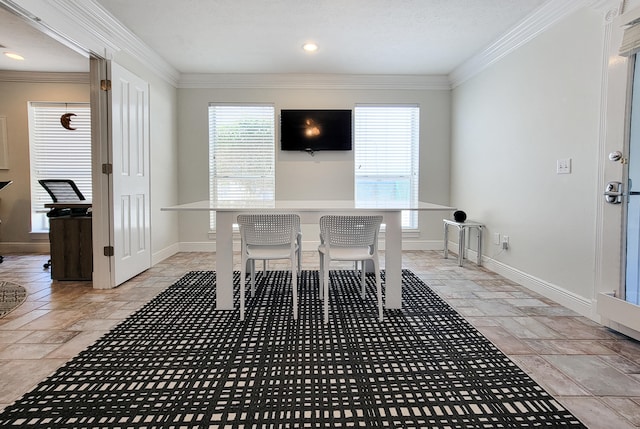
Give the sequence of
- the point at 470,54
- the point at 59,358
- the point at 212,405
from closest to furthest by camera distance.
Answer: the point at 212,405 < the point at 59,358 < the point at 470,54

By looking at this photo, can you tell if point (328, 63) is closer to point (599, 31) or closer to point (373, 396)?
point (599, 31)

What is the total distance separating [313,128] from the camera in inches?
210

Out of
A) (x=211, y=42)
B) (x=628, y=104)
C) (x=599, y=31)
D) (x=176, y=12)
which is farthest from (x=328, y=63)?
(x=628, y=104)

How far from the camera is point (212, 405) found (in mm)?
1596

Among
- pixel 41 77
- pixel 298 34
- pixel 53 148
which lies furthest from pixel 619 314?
pixel 41 77

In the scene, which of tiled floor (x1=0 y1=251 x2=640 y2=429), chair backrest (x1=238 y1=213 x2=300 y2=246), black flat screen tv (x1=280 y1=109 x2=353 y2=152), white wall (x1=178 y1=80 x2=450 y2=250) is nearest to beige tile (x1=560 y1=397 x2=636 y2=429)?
tiled floor (x1=0 y1=251 x2=640 y2=429)

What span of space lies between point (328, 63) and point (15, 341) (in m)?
4.30

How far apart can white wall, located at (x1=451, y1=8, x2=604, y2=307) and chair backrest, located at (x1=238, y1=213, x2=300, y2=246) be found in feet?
7.39

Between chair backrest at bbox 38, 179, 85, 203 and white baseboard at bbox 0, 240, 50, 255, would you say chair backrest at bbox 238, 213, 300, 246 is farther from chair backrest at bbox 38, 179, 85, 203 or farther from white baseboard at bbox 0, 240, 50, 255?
white baseboard at bbox 0, 240, 50, 255

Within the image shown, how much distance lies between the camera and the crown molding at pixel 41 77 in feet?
17.3

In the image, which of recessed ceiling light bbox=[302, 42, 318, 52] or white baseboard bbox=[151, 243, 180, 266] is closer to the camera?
recessed ceiling light bbox=[302, 42, 318, 52]

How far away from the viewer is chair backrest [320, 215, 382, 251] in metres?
2.60

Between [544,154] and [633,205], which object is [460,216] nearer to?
[544,154]

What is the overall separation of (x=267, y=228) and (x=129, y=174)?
2032 mm
